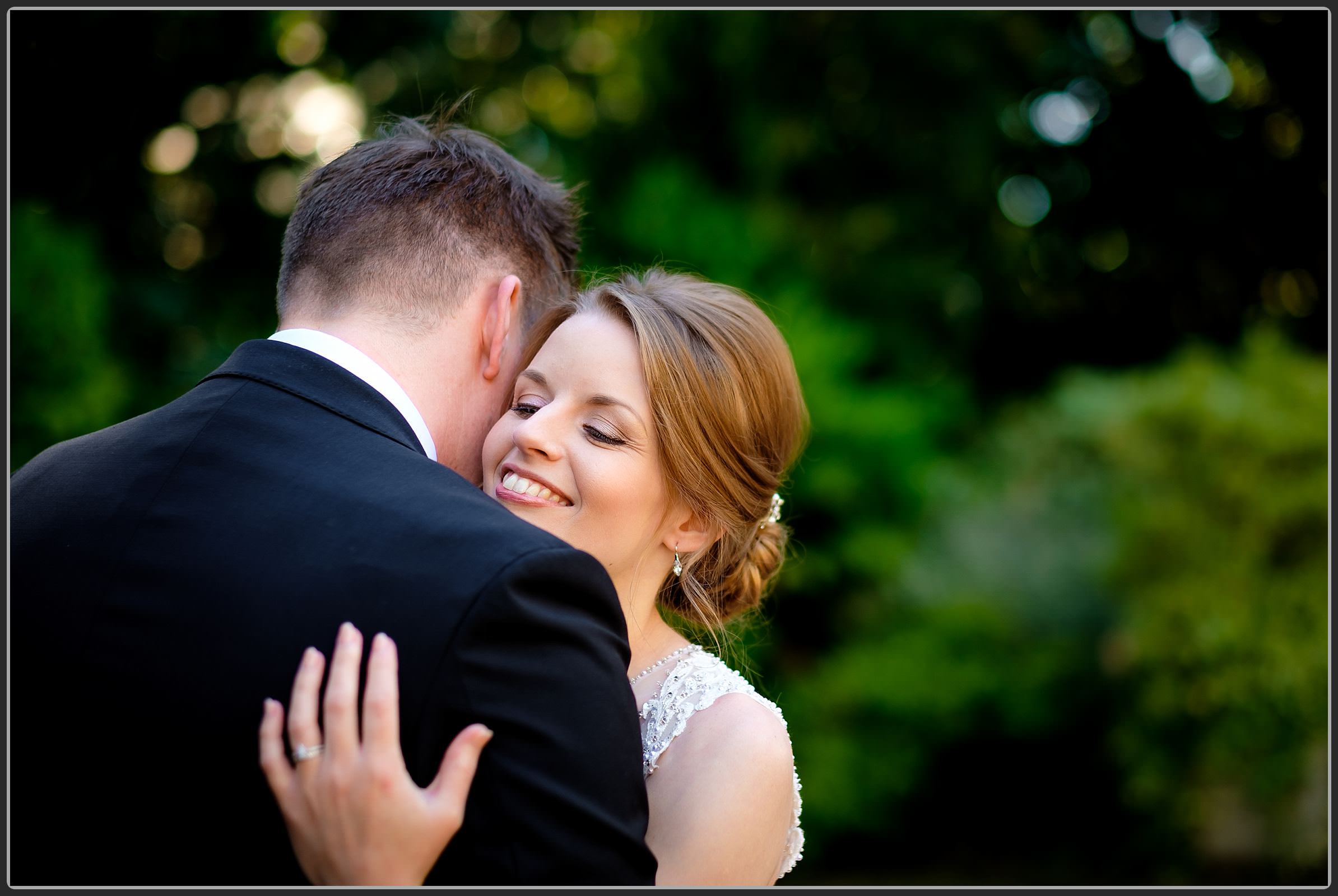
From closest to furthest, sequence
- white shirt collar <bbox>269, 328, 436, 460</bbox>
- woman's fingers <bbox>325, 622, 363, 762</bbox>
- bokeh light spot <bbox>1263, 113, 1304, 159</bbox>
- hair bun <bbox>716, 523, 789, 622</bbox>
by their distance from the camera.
→ woman's fingers <bbox>325, 622, 363, 762</bbox> < white shirt collar <bbox>269, 328, 436, 460</bbox> < hair bun <bbox>716, 523, 789, 622</bbox> < bokeh light spot <bbox>1263, 113, 1304, 159</bbox>

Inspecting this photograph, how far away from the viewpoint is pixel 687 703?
7.99 ft

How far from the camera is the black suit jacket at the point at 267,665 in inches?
62.6

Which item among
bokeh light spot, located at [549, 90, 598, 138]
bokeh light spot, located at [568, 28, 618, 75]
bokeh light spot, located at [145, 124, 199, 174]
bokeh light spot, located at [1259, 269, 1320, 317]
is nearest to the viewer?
bokeh light spot, located at [145, 124, 199, 174]

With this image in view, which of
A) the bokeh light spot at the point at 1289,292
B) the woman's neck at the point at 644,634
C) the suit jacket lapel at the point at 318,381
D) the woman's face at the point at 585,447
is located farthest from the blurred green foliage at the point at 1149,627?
the suit jacket lapel at the point at 318,381

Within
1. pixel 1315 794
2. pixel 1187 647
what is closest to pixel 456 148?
pixel 1187 647

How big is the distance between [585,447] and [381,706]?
98 centimetres

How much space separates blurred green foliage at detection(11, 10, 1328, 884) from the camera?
256 inches

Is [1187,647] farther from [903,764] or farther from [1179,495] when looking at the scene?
[903,764]

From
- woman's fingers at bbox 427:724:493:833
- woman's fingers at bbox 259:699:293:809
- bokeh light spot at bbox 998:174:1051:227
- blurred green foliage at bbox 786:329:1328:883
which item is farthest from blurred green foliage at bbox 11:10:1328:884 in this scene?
woman's fingers at bbox 427:724:493:833

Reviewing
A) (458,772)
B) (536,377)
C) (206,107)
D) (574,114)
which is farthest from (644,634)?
(574,114)

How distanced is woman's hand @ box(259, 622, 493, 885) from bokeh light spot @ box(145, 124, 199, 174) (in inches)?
284

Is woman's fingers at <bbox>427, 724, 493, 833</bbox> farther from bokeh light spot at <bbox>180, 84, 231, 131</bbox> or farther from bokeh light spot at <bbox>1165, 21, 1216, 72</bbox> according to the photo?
bokeh light spot at <bbox>1165, 21, 1216, 72</bbox>

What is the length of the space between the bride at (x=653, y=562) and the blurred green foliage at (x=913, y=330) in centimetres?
357

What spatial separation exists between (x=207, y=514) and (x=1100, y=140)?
1240 cm
